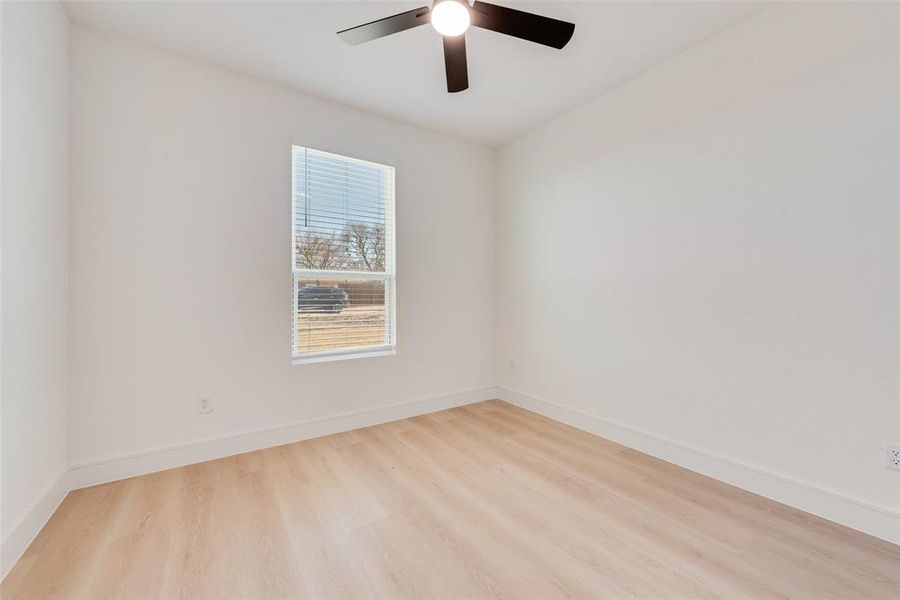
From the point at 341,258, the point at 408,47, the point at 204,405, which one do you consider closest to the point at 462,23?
the point at 408,47

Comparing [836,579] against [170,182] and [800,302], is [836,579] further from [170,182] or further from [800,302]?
[170,182]

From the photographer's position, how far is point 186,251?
2.47 meters

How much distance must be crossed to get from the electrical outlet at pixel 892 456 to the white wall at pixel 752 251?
27 millimetres

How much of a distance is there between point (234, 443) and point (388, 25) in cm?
278

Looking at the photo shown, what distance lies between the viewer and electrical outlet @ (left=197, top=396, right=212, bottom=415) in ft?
8.24

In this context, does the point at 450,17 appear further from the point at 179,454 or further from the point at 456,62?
the point at 179,454

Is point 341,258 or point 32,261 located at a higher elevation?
point 341,258

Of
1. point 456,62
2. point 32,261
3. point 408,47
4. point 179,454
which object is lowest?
point 179,454

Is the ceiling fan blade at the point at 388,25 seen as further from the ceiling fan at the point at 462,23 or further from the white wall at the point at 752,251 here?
the white wall at the point at 752,251

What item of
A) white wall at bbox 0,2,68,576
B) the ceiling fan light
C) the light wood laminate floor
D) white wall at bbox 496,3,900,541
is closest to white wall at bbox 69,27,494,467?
white wall at bbox 0,2,68,576

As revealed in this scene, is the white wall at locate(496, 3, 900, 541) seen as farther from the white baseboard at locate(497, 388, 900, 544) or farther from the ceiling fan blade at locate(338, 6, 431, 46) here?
the ceiling fan blade at locate(338, 6, 431, 46)

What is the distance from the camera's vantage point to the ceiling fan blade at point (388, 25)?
5.72ft

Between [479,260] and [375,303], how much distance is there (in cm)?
126

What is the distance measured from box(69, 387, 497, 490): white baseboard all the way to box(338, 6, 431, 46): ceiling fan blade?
259cm
